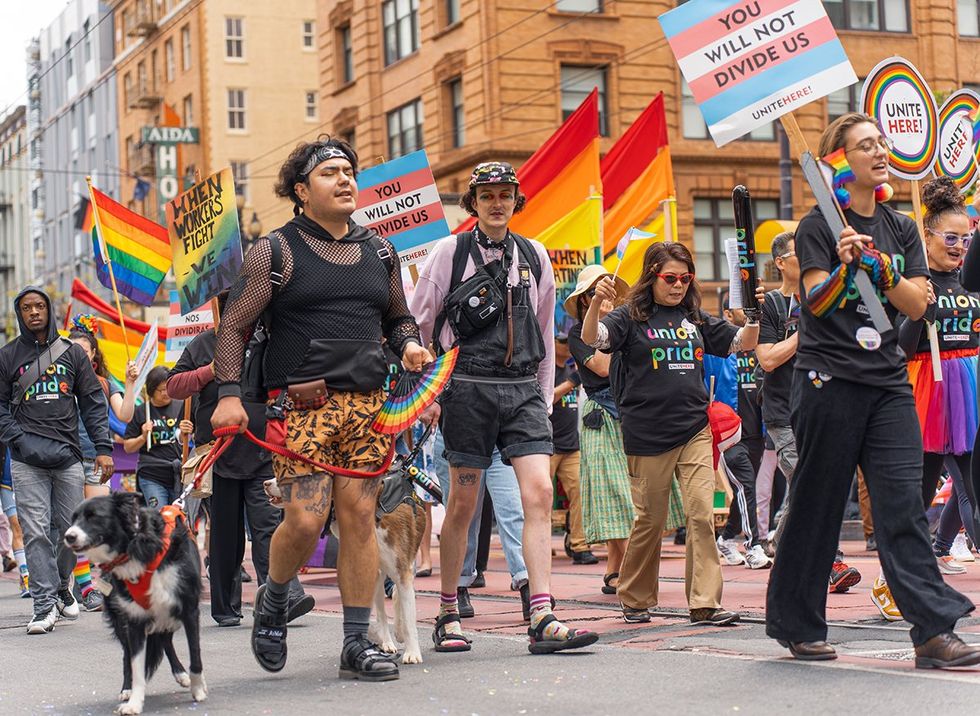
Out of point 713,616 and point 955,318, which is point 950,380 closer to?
point 955,318

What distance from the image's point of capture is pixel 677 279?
834 cm

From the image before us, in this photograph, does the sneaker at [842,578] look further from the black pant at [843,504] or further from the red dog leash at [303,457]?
the red dog leash at [303,457]

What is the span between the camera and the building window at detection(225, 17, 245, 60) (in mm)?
63094

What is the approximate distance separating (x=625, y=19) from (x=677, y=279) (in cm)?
3070

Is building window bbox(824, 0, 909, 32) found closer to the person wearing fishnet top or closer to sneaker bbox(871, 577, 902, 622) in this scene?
sneaker bbox(871, 577, 902, 622)

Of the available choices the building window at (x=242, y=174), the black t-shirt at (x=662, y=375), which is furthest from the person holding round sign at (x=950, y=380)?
the building window at (x=242, y=174)

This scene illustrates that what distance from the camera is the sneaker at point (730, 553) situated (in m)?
12.2

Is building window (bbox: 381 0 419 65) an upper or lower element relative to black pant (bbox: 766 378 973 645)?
upper

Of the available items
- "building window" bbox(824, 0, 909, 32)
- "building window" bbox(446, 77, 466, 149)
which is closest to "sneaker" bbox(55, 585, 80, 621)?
"building window" bbox(446, 77, 466, 149)

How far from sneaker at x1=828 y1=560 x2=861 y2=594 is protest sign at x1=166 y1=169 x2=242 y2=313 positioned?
4.52 meters

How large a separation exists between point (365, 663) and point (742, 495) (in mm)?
6024

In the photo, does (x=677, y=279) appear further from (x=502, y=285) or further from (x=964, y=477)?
(x=964, y=477)

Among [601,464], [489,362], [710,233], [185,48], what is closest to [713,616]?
[489,362]

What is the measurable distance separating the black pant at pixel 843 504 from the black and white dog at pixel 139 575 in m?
2.33
